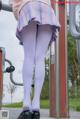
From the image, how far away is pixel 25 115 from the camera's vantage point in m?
2.23

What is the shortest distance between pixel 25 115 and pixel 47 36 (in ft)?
1.61

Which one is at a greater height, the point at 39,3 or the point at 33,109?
the point at 39,3

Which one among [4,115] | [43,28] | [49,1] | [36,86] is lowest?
[4,115]

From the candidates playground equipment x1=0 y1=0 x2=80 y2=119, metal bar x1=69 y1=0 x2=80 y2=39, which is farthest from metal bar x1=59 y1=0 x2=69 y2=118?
metal bar x1=69 y1=0 x2=80 y2=39

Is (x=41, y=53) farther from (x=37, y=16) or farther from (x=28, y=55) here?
(x=37, y=16)

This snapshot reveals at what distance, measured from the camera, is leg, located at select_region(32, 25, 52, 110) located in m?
2.38

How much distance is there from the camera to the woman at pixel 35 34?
2385 mm

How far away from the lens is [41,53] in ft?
7.97

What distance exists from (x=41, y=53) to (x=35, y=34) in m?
0.11

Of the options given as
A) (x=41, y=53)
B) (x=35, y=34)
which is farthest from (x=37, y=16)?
(x=41, y=53)

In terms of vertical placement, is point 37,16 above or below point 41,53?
above

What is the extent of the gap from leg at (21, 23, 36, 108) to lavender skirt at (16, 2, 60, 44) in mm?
38

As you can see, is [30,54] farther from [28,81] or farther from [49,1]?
[49,1]

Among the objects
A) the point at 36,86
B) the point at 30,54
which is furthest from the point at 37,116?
the point at 30,54
